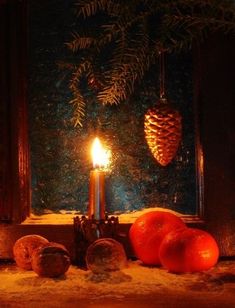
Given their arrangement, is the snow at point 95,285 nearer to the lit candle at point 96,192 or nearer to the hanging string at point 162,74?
the lit candle at point 96,192

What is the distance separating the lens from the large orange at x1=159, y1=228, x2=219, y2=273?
2238 mm

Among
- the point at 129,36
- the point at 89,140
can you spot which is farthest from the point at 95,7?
the point at 89,140

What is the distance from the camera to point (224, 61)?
263 cm

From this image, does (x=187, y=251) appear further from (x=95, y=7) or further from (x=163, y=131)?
(x=95, y=7)

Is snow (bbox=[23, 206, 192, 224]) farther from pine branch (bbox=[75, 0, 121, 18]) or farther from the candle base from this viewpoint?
pine branch (bbox=[75, 0, 121, 18])

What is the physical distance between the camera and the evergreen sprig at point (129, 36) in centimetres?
254

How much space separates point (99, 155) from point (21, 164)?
0.41 meters

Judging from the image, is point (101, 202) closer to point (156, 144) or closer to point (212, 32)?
point (156, 144)

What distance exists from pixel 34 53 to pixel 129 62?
499 millimetres

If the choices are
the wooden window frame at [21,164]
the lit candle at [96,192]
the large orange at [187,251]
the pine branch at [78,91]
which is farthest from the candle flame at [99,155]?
the large orange at [187,251]

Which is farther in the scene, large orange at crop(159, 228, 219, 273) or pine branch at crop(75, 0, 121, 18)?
pine branch at crop(75, 0, 121, 18)

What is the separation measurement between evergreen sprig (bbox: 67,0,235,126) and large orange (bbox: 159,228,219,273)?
30.3 inches

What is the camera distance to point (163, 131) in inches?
98.9

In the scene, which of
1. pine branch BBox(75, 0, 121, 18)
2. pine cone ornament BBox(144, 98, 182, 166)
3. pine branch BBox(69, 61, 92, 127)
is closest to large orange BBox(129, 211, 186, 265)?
pine cone ornament BBox(144, 98, 182, 166)
